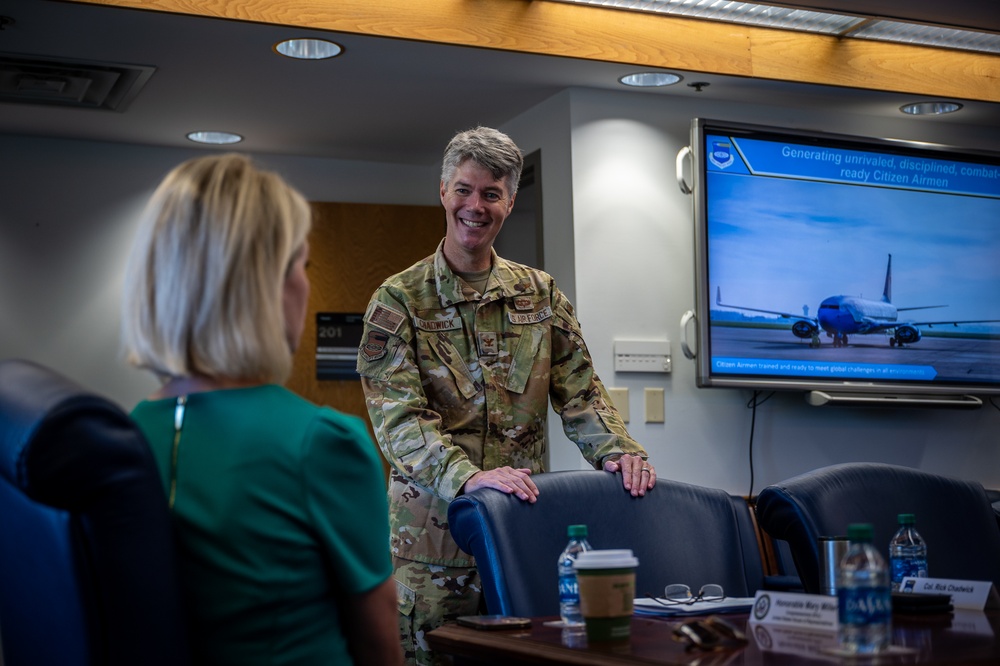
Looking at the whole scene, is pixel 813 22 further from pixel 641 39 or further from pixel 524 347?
pixel 524 347

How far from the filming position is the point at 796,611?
1.56 meters

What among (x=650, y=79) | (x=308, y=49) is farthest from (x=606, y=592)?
(x=650, y=79)

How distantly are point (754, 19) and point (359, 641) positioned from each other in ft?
Answer: 11.6

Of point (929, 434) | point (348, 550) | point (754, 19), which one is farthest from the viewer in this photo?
point (929, 434)

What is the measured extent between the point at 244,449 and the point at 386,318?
140 centimetres

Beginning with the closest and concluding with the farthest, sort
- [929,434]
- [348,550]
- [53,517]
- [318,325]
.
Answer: [53,517] < [348,550] < [929,434] < [318,325]

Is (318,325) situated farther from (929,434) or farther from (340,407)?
(929,434)

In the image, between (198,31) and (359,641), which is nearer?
(359,641)

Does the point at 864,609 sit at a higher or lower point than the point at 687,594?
higher

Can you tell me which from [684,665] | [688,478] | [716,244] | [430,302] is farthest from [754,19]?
[684,665]

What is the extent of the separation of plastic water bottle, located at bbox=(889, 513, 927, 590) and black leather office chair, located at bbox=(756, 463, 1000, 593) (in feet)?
0.37

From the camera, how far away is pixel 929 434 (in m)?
5.07

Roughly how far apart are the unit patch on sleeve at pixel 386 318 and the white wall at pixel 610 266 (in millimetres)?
1916

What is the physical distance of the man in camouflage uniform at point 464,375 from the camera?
2574 mm
